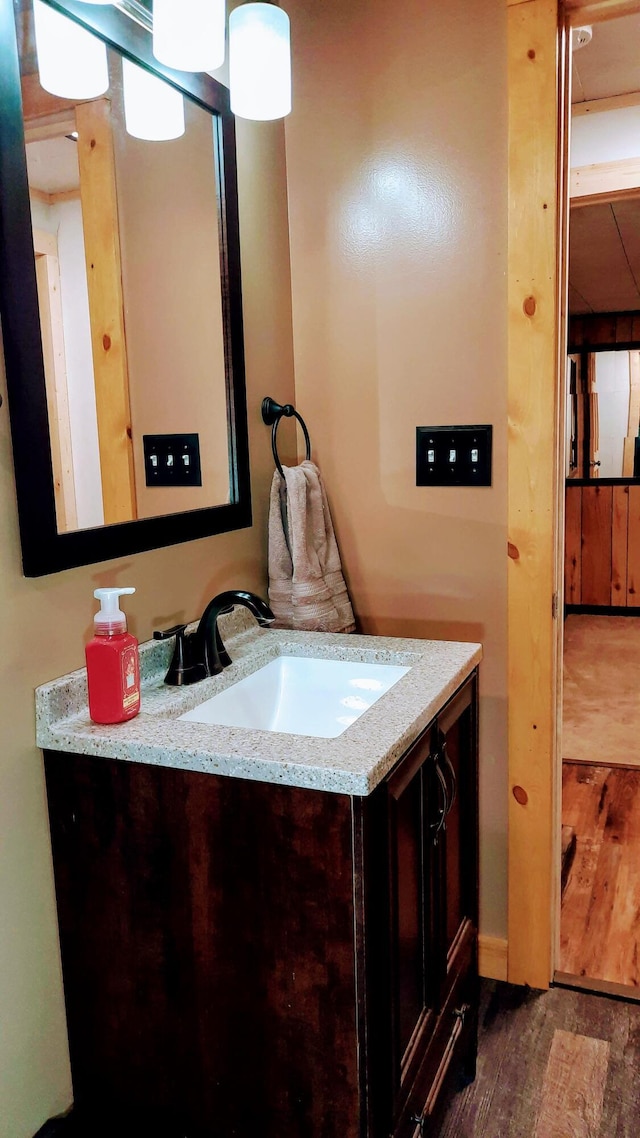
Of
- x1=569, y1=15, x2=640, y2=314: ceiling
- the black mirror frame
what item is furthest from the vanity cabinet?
x1=569, y1=15, x2=640, y2=314: ceiling

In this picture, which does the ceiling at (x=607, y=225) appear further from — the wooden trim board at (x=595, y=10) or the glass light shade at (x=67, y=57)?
the glass light shade at (x=67, y=57)

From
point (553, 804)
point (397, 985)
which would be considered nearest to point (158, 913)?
point (397, 985)

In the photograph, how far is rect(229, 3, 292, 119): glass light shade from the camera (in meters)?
1.41

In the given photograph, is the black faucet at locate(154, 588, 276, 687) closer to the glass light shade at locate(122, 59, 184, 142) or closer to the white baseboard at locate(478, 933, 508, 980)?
the glass light shade at locate(122, 59, 184, 142)

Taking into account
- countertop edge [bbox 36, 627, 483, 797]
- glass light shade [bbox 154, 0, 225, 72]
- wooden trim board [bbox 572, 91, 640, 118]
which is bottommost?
countertop edge [bbox 36, 627, 483, 797]

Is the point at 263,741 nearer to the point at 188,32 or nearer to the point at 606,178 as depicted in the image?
the point at 188,32

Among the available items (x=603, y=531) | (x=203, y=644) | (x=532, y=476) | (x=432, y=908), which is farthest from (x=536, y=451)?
(x=603, y=531)

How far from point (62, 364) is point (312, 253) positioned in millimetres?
849

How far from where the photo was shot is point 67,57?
1153 millimetres

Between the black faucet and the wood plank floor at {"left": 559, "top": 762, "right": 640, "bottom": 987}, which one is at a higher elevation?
the black faucet

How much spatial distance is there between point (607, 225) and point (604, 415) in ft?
7.27

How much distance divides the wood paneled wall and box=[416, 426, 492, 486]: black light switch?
420 centimetres

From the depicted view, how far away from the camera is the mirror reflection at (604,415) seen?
5.74 m

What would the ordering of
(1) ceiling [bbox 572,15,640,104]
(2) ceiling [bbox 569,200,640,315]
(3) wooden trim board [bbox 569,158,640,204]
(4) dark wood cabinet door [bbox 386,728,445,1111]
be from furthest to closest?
1. (2) ceiling [bbox 569,200,640,315]
2. (3) wooden trim board [bbox 569,158,640,204]
3. (1) ceiling [bbox 572,15,640,104]
4. (4) dark wood cabinet door [bbox 386,728,445,1111]
